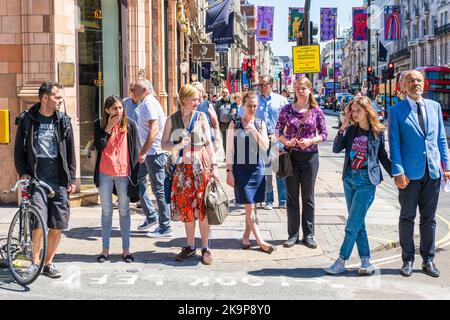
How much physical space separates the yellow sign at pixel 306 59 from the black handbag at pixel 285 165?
17.6ft

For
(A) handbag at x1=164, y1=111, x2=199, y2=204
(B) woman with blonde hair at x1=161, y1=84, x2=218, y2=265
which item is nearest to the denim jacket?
(B) woman with blonde hair at x1=161, y1=84, x2=218, y2=265

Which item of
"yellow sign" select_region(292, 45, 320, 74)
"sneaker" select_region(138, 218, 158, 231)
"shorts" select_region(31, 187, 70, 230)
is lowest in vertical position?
"sneaker" select_region(138, 218, 158, 231)

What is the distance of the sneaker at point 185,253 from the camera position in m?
7.19

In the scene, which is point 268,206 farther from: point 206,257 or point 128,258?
Answer: point 128,258

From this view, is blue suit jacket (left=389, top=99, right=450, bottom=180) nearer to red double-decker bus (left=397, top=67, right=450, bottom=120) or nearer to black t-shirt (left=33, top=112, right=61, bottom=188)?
black t-shirt (left=33, top=112, right=61, bottom=188)

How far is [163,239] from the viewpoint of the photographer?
8.26m

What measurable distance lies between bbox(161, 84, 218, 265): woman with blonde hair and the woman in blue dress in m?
0.45

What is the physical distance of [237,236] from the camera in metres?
8.42

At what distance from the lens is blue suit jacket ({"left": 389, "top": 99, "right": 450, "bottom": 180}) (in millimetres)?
6523

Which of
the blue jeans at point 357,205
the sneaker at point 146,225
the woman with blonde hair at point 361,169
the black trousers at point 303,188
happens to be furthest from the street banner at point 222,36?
the blue jeans at point 357,205

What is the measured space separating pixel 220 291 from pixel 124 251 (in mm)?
1596

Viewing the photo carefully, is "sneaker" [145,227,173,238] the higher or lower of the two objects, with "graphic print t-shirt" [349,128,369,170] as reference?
lower

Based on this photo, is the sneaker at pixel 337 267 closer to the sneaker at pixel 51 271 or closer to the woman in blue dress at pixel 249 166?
the woman in blue dress at pixel 249 166

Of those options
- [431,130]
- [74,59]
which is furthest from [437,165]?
[74,59]
